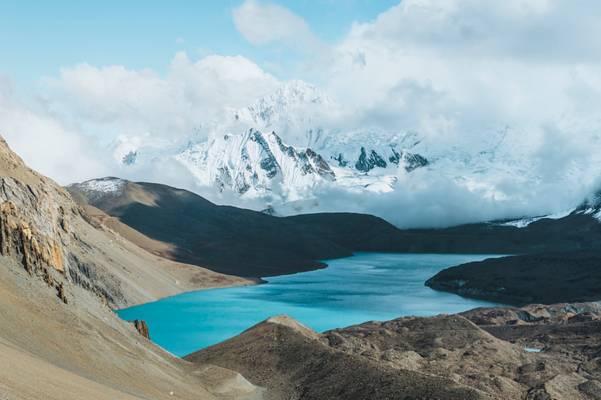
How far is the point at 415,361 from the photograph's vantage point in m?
73.8

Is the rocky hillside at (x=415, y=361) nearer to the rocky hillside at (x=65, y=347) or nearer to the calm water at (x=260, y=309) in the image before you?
the rocky hillside at (x=65, y=347)

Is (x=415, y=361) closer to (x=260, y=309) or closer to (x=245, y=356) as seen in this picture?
(x=245, y=356)

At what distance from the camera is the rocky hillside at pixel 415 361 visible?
56438 mm

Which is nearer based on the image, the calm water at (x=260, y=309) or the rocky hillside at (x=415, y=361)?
the rocky hillside at (x=415, y=361)

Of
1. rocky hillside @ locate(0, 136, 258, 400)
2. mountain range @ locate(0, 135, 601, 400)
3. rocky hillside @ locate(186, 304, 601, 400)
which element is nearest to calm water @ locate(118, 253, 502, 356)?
mountain range @ locate(0, 135, 601, 400)

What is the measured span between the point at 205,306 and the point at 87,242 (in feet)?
89.1

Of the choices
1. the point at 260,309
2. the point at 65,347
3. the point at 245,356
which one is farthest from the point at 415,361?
the point at 260,309

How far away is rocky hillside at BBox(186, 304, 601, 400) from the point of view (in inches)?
2222

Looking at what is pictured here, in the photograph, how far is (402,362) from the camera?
232ft

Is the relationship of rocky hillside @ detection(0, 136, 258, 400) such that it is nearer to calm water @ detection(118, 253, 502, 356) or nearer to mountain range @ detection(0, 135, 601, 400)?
mountain range @ detection(0, 135, 601, 400)

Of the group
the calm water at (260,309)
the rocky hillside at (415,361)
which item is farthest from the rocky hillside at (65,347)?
the calm water at (260,309)

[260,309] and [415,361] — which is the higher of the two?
[260,309]

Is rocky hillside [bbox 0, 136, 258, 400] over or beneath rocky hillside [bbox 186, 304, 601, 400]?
over

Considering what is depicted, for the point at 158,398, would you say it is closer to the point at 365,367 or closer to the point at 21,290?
the point at 21,290
